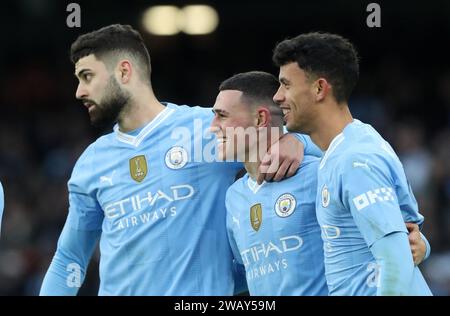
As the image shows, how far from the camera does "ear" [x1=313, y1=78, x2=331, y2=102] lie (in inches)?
209

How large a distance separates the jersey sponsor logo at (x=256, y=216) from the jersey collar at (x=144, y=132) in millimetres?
818

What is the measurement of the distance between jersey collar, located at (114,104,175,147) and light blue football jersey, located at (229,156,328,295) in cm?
70

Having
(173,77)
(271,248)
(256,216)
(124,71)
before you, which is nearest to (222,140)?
(256,216)

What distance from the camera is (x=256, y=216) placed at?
5730 mm

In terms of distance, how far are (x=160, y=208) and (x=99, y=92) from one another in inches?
29.6

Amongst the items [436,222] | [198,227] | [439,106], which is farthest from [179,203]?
[439,106]

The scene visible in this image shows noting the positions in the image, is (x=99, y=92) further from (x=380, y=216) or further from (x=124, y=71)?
(x=380, y=216)

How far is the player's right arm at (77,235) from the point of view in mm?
6211

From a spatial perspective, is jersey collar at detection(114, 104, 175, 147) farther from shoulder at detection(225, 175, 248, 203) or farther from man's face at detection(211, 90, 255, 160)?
shoulder at detection(225, 175, 248, 203)

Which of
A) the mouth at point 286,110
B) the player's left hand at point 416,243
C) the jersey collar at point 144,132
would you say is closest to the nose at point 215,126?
the jersey collar at point 144,132

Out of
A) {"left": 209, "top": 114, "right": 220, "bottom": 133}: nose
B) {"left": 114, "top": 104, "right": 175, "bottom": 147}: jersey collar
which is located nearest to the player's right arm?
{"left": 114, "top": 104, "right": 175, "bottom": 147}: jersey collar

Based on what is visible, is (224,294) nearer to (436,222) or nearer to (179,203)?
(179,203)

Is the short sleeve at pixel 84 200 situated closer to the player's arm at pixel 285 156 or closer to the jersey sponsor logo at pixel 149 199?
the jersey sponsor logo at pixel 149 199

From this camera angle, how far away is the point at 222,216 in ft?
19.7
